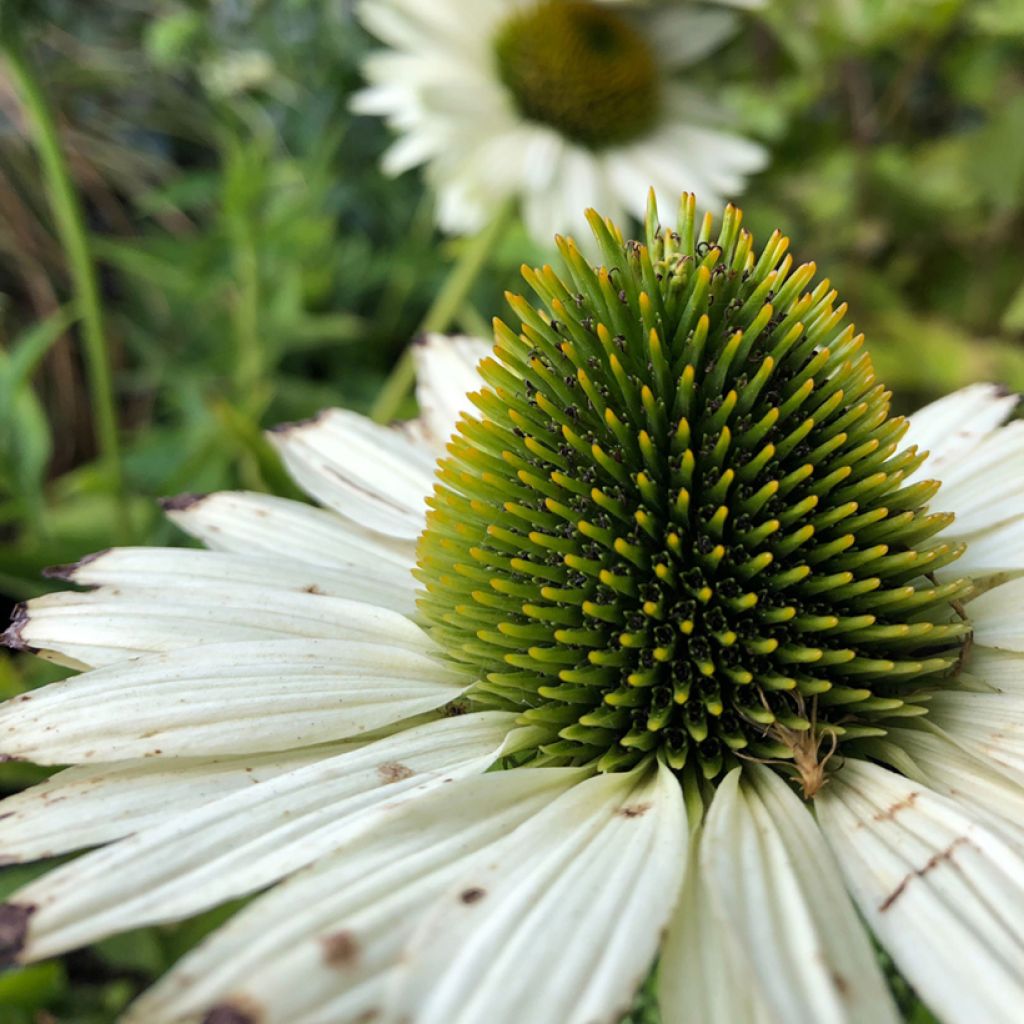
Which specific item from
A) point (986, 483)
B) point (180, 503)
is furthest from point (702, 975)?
point (180, 503)

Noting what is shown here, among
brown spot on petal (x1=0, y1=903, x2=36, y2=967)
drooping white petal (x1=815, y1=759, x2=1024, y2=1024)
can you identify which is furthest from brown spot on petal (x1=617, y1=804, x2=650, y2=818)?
brown spot on petal (x1=0, y1=903, x2=36, y2=967)

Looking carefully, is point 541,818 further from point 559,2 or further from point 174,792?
point 559,2

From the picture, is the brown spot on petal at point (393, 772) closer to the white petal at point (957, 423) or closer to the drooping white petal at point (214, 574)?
the drooping white petal at point (214, 574)

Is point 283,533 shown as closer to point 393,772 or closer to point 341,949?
point 393,772

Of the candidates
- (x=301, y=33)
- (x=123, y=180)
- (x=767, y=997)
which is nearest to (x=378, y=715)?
(x=767, y=997)

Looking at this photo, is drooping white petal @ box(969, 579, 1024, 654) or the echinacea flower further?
drooping white petal @ box(969, 579, 1024, 654)

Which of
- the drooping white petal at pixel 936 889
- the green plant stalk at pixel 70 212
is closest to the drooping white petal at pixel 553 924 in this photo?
the drooping white petal at pixel 936 889

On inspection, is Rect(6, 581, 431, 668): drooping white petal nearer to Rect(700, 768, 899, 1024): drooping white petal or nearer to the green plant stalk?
Rect(700, 768, 899, 1024): drooping white petal
